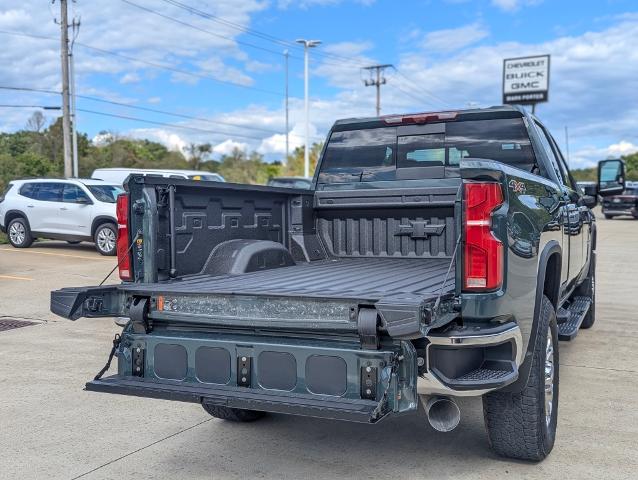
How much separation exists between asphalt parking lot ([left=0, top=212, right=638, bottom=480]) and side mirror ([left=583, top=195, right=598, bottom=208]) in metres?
1.42

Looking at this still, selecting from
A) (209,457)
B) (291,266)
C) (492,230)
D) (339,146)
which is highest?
(339,146)

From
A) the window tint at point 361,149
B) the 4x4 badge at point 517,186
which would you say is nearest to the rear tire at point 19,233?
the window tint at point 361,149

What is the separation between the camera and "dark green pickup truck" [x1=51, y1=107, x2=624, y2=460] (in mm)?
3375

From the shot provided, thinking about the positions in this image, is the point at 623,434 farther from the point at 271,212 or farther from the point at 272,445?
the point at 271,212

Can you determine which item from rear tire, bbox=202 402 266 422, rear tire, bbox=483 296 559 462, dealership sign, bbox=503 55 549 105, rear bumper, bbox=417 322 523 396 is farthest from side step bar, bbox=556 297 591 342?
dealership sign, bbox=503 55 549 105

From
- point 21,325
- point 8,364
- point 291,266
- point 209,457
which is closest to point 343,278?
point 291,266

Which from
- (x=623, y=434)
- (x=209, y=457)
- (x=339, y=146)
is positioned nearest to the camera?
(x=209, y=457)

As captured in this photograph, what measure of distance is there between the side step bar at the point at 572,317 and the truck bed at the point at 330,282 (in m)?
0.99

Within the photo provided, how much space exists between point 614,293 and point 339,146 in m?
6.36

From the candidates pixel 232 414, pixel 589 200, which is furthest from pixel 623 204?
pixel 232 414

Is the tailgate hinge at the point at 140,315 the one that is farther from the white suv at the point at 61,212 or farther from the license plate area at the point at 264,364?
the white suv at the point at 61,212

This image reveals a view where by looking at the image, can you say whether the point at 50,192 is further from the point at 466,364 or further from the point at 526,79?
the point at 526,79

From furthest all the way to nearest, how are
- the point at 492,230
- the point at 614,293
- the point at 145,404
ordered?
1. the point at 614,293
2. the point at 145,404
3. the point at 492,230

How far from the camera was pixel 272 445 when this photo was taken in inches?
176
